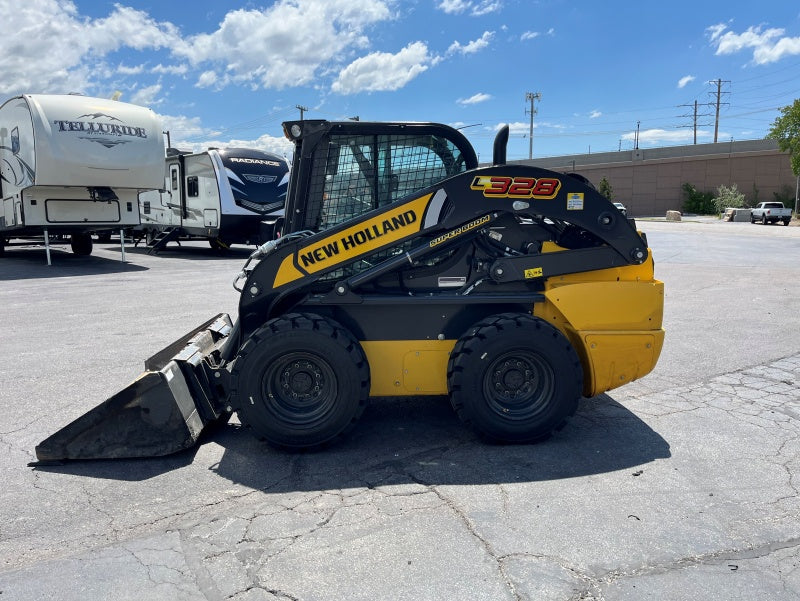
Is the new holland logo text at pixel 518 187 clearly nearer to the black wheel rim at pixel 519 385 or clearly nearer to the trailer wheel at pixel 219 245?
the black wheel rim at pixel 519 385

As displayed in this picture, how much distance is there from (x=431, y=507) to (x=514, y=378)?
48.5 inches

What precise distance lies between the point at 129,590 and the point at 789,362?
22.3ft

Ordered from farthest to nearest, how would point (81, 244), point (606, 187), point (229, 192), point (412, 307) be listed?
1. point (606, 187)
2. point (81, 244)
3. point (229, 192)
4. point (412, 307)

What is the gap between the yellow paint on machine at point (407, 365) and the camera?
460cm

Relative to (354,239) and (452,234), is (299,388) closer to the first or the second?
(354,239)

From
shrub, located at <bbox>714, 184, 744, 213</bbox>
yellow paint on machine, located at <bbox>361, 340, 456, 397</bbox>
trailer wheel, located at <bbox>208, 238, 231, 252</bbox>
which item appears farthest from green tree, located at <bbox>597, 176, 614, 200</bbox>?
yellow paint on machine, located at <bbox>361, 340, 456, 397</bbox>

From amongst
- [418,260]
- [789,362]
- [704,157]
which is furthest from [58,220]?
[704,157]

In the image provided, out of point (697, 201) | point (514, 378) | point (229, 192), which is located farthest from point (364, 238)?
point (697, 201)

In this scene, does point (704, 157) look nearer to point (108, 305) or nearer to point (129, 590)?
point (108, 305)

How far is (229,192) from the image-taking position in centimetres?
1870

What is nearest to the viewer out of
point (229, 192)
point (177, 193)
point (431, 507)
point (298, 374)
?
point (431, 507)

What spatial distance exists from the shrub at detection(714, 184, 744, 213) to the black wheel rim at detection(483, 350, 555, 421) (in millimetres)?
61420

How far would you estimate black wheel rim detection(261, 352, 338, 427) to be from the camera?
4375 millimetres

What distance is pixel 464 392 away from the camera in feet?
14.3
